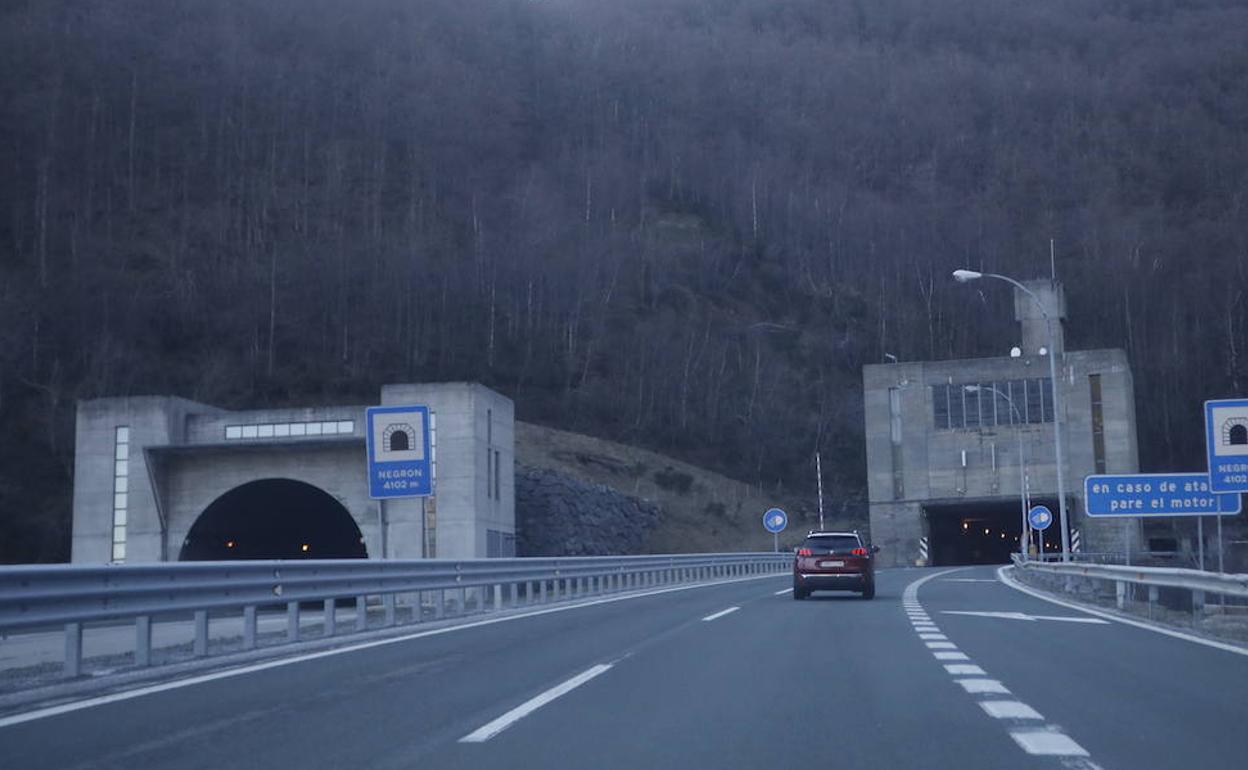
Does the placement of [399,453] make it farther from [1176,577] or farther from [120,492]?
[120,492]

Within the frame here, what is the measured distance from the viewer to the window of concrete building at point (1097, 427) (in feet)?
242

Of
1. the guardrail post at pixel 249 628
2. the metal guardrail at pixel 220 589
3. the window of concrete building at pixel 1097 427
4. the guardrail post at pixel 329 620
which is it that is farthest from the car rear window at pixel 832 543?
the window of concrete building at pixel 1097 427

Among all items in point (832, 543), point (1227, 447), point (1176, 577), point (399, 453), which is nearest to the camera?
point (1176, 577)

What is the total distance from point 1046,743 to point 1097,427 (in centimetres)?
6910

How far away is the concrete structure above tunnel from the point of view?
41375 mm

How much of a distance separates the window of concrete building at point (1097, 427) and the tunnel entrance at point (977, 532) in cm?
373

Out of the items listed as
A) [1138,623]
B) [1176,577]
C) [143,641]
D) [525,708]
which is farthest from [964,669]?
[1138,623]

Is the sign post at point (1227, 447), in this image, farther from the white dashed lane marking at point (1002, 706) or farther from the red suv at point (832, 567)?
the red suv at point (832, 567)

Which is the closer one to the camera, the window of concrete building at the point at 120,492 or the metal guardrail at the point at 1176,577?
the metal guardrail at the point at 1176,577

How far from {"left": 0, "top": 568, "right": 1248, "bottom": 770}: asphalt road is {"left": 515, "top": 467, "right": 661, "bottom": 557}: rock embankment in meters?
43.1

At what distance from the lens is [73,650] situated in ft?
41.0

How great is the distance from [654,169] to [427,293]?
160 feet

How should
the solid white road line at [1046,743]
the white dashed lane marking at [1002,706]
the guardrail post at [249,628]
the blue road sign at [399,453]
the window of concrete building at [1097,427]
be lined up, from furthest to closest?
the window of concrete building at [1097,427] < the blue road sign at [399,453] < the guardrail post at [249,628] < the white dashed lane marking at [1002,706] < the solid white road line at [1046,743]

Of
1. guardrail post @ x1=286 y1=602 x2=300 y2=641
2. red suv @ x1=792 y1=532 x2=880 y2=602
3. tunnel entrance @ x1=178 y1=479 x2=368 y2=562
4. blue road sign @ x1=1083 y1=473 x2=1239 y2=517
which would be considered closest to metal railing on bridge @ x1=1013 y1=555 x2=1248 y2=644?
blue road sign @ x1=1083 y1=473 x2=1239 y2=517
